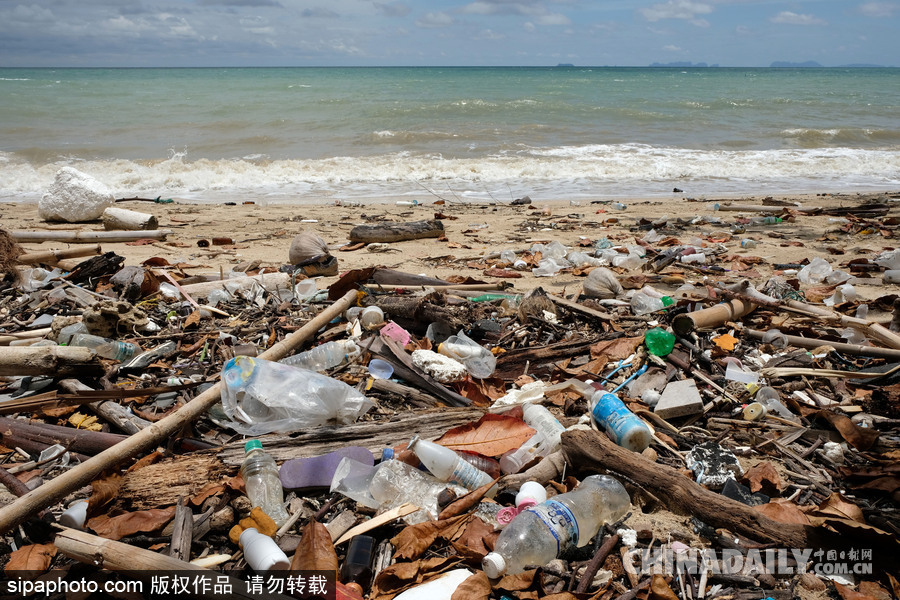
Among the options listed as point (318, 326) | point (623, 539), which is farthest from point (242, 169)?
point (623, 539)

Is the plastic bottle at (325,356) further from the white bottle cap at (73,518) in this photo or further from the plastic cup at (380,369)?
the white bottle cap at (73,518)

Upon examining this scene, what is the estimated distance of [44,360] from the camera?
2609 mm

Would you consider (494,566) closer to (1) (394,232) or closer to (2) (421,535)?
(2) (421,535)

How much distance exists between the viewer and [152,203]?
9562 mm

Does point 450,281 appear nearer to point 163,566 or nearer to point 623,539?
point 623,539

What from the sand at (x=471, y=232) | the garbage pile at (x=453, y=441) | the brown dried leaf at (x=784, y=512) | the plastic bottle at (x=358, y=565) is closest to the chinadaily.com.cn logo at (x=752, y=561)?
the garbage pile at (x=453, y=441)

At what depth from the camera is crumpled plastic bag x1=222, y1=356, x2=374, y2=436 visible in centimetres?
267

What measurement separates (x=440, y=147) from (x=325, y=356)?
12611mm

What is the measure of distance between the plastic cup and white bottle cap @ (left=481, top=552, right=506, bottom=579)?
143 centimetres

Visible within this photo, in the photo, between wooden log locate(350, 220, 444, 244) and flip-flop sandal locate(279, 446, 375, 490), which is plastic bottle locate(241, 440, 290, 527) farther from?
wooden log locate(350, 220, 444, 244)

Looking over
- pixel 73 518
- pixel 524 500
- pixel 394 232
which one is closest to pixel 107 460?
pixel 73 518

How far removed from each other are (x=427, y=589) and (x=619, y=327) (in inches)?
94.5

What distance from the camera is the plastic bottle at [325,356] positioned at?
3.24 metres

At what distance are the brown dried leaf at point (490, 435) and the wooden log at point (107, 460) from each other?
44.0 inches
